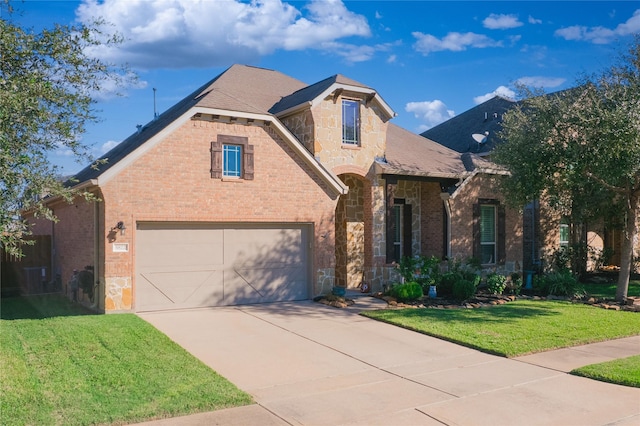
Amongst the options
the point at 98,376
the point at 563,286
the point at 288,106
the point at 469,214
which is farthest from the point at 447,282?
the point at 98,376

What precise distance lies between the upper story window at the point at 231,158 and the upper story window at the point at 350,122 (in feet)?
12.3

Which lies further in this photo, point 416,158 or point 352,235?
point 416,158

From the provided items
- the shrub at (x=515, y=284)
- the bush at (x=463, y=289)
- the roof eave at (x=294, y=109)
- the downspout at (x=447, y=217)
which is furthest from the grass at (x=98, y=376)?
the shrub at (x=515, y=284)

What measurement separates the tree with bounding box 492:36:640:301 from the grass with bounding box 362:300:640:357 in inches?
117

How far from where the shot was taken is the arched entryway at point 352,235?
18422mm

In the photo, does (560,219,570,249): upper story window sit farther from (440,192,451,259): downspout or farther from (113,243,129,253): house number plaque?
(113,243,129,253): house number plaque

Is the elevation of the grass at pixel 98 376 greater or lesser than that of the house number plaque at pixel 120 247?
lesser

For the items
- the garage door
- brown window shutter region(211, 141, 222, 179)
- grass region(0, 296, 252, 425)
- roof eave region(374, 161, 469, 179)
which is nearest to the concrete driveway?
grass region(0, 296, 252, 425)

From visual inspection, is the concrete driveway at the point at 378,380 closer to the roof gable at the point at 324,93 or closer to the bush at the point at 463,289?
the bush at the point at 463,289

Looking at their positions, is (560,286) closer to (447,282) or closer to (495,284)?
(495,284)

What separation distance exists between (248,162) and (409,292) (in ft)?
18.8

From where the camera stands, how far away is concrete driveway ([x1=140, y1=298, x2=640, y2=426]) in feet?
22.7

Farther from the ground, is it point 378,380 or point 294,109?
point 294,109

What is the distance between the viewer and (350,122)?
17828 mm
